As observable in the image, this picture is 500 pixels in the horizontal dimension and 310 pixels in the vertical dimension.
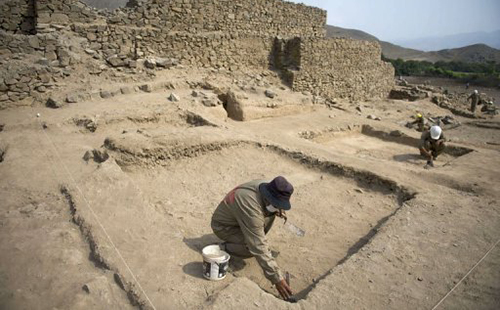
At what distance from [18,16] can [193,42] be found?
473cm

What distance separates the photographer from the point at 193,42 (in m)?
11.2

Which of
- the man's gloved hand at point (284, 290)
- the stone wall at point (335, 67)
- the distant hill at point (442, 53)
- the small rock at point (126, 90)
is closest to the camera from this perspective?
the man's gloved hand at point (284, 290)

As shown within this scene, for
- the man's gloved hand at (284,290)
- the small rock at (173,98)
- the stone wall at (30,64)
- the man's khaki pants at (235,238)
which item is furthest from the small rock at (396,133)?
the stone wall at (30,64)

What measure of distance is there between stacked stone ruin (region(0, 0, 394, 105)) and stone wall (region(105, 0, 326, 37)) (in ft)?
0.10

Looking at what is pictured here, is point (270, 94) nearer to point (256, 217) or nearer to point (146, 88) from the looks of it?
point (146, 88)

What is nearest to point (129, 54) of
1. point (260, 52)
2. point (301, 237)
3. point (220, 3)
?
point (220, 3)

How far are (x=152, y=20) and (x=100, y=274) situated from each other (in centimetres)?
931

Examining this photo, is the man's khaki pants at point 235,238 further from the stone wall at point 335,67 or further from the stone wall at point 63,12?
the stone wall at point 335,67

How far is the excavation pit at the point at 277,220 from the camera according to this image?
3482 mm

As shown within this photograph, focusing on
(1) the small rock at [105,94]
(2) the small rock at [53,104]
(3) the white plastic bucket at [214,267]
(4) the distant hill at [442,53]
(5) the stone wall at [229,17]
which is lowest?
(3) the white plastic bucket at [214,267]

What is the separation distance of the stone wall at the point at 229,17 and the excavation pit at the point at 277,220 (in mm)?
5931

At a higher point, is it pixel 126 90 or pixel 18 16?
pixel 18 16

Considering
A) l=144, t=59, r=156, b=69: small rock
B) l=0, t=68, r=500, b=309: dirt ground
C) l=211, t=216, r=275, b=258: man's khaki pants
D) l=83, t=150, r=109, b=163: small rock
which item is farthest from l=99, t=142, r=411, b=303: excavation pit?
l=144, t=59, r=156, b=69: small rock

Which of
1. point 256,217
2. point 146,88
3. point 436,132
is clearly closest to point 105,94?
point 146,88
